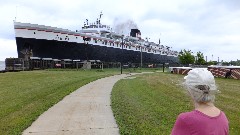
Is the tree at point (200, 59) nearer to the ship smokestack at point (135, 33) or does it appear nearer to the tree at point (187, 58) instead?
the tree at point (187, 58)

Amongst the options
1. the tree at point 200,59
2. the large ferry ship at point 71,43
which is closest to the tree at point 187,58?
the tree at point 200,59

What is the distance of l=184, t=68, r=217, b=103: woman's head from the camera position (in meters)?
3.16

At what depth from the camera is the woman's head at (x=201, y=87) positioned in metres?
3.16

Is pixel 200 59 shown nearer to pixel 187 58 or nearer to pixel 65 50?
pixel 187 58

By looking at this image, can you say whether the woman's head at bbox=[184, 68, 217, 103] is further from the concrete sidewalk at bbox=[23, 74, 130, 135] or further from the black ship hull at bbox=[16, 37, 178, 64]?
the black ship hull at bbox=[16, 37, 178, 64]

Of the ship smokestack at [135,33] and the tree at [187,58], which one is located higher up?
the ship smokestack at [135,33]

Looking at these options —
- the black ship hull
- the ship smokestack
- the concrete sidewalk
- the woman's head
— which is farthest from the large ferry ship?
the woman's head

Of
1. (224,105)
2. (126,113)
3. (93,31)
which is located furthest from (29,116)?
(93,31)

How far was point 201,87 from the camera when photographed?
3170mm

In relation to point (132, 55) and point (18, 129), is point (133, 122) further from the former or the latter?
point (132, 55)

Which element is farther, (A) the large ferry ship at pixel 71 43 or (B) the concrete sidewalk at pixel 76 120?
(A) the large ferry ship at pixel 71 43

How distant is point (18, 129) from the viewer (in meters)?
8.88

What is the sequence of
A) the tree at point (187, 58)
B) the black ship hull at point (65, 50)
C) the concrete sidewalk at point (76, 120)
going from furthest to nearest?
the tree at point (187, 58)
the black ship hull at point (65, 50)
the concrete sidewalk at point (76, 120)

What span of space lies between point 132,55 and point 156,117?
68429 millimetres
